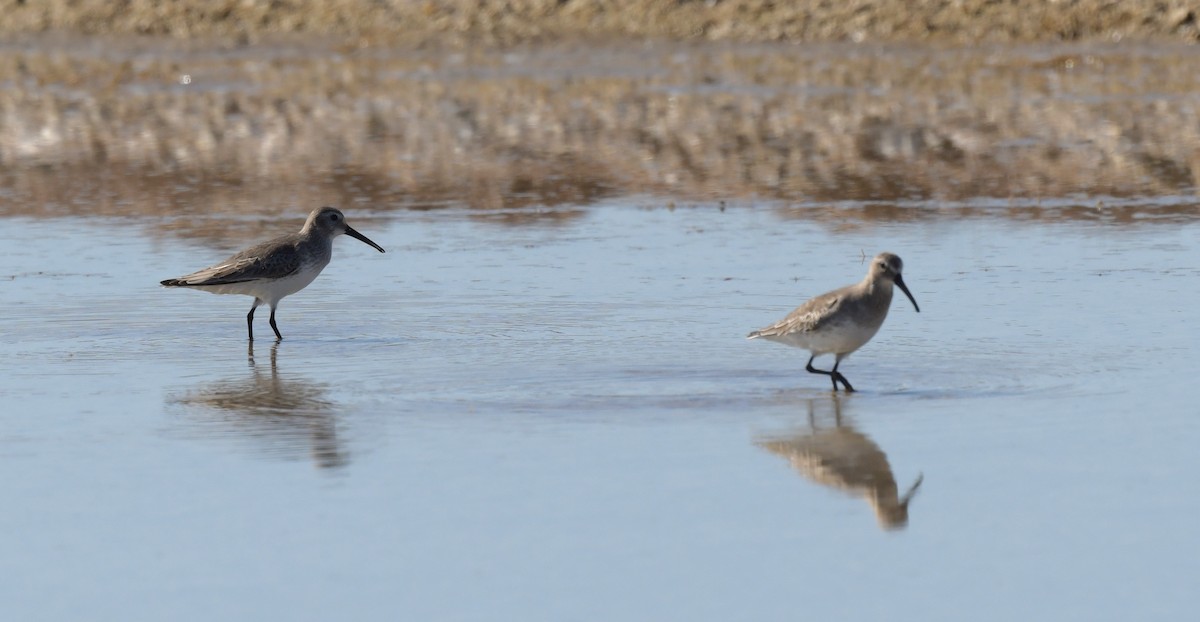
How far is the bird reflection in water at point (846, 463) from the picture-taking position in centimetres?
808

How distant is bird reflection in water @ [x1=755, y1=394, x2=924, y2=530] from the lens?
8078mm

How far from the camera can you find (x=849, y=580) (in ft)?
22.9

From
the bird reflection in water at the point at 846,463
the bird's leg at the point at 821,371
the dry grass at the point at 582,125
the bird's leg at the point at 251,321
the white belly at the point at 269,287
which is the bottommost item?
the dry grass at the point at 582,125

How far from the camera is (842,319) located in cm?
1055

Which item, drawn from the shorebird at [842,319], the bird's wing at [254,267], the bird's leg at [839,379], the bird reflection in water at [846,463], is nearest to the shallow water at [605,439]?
the bird reflection in water at [846,463]

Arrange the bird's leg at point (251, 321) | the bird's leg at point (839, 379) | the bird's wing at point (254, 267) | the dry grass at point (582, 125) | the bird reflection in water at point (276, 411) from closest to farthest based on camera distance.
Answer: the bird reflection in water at point (276, 411) < the bird's leg at point (839, 379) < the bird's leg at point (251, 321) < the bird's wing at point (254, 267) < the dry grass at point (582, 125)

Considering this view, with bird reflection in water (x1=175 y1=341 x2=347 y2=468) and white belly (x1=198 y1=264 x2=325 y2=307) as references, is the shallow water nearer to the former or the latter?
bird reflection in water (x1=175 y1=341 x2=347 y2=468)

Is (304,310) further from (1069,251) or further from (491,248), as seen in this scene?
(1069,251)

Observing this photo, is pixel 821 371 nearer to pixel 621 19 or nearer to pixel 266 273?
pixel 266 273

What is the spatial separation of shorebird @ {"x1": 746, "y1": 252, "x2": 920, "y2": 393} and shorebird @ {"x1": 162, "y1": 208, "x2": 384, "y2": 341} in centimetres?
382

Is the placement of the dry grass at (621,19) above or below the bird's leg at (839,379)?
below

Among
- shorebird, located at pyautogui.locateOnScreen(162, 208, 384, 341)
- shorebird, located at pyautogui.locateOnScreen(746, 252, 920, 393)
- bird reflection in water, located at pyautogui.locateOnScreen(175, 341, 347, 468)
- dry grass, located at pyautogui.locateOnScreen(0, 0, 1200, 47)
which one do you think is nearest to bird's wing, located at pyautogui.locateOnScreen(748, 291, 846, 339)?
shorebird, located at pyautogui.locateOnScreen(746, 252, 920, 393)

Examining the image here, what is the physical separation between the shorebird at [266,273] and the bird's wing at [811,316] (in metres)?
3.75

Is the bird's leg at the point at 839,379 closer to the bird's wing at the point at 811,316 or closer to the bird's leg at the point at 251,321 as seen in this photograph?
the bird's wing at the point at 811,316
